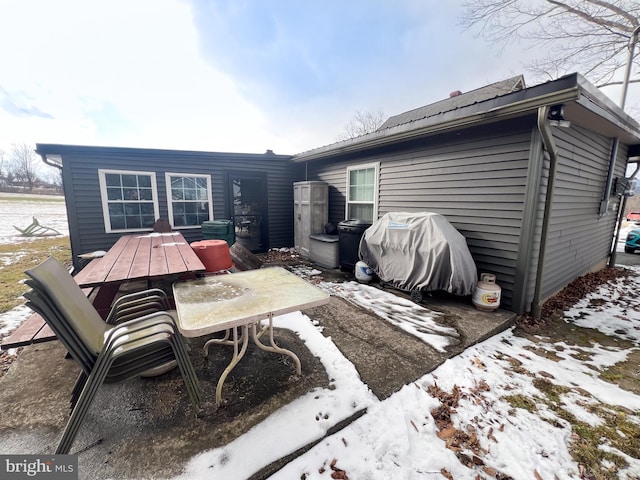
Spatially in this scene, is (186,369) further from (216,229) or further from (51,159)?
(51,159)

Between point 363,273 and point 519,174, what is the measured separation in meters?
2.59

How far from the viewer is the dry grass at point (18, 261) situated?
12.6ft

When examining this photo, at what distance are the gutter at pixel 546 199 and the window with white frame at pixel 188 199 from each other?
21.2ft

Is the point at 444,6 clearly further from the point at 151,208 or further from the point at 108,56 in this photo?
the point at 151,208

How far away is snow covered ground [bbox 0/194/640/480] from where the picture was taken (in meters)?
1.43

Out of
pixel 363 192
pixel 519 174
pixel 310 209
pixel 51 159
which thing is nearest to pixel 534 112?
pixel 519 174

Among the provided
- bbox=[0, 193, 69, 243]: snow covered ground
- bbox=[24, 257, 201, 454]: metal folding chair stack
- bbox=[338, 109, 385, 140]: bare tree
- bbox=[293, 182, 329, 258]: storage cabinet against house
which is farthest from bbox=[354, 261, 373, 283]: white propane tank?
bbox=[338, 109, 385, 140]: bare tree

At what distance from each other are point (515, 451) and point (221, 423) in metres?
1.83

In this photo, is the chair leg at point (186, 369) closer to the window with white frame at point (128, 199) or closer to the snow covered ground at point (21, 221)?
the window with white frame at point (128, 199)

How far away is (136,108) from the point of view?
10086 mm

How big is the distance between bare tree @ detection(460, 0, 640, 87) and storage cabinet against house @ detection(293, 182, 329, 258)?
6.61m

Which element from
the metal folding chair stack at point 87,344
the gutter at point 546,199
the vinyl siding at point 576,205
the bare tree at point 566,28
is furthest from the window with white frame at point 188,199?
the bare tree at point 566,28

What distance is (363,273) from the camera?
178 inches

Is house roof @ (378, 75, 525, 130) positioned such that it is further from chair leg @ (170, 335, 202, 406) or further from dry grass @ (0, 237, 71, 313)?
dry grass @ (0, 237, 71, 313)
